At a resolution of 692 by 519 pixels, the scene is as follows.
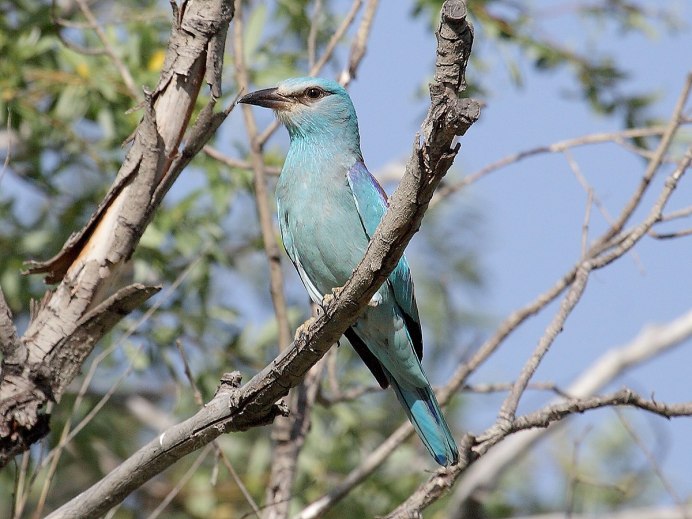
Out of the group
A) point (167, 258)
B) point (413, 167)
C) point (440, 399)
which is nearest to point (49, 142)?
point (167, 258)

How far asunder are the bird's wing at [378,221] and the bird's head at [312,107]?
29 cm

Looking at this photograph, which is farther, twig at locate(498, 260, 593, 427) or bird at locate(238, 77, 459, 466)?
bird at locate(238, 77, 459, 466)

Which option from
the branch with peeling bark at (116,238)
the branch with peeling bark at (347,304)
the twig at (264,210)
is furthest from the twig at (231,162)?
Result: the branch with peeling bark at (347,304)

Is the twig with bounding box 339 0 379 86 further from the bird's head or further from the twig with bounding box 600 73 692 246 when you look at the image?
the twig with bounding box 600 73 692 246

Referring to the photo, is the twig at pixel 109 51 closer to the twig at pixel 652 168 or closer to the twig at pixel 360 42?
the twig at pixel 360 42

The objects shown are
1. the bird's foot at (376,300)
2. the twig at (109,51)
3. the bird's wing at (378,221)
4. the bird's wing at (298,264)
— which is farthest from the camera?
the twig at (109,51)

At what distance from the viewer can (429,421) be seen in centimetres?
384

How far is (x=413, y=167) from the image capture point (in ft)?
7.88

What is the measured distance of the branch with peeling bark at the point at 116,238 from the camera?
3.30 m

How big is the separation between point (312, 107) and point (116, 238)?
1357 mm

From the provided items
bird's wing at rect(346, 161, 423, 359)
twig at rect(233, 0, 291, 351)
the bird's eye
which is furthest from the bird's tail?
the bird's eye

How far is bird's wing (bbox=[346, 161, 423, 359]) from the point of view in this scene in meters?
3.89

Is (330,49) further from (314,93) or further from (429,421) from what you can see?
(429,421)

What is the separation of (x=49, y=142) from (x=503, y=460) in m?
3.22
